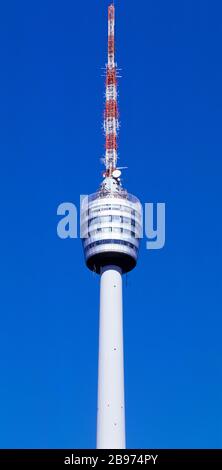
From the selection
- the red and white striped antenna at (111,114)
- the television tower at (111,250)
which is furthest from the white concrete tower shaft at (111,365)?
the red and white striped antenna at (111,114)

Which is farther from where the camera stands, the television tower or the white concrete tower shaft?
the television tower

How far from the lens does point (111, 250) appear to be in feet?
439

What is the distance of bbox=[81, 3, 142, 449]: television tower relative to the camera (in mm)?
123312

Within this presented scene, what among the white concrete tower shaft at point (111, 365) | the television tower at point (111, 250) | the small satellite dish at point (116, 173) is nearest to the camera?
the white concrete tower shaft at point (111, 365)

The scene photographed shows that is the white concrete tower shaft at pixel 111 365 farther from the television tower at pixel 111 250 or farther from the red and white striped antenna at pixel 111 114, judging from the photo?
the red and white striped antenna at pixel 111 114

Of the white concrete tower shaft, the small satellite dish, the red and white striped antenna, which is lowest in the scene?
the white concrete tower shaft

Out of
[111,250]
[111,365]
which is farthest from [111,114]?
[111,365]

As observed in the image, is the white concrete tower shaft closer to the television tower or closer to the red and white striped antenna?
the television tower

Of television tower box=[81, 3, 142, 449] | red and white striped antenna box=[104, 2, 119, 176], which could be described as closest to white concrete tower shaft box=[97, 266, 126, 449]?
television tower box=[81, 3, 142, 449]

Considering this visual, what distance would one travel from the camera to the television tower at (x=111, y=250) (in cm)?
12331

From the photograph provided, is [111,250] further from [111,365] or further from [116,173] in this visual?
[111,365]
